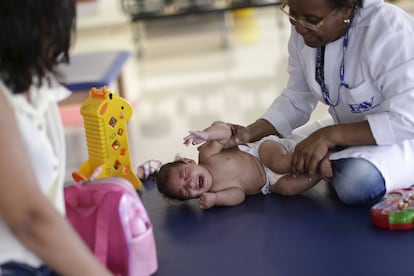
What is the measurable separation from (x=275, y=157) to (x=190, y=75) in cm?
279

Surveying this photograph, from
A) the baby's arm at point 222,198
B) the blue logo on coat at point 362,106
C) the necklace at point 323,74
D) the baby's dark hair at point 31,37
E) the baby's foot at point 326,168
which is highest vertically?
the baby's dark hair at point 31,37

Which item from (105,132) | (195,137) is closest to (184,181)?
(195,137)

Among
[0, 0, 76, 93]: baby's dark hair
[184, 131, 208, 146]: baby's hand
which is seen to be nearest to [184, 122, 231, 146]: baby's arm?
[184, 131, 208, 146]: baby's hand

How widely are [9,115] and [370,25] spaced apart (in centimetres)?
89

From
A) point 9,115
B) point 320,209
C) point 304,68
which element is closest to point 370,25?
point 304,68

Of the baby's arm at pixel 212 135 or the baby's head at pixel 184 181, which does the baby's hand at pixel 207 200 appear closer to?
the baby's head at pixel 184 181

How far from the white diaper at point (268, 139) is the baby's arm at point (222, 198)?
78mm

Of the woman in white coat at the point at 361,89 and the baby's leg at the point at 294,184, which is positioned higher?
the woman in white coat at the point at 361,89

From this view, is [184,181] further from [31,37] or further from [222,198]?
[31,37]

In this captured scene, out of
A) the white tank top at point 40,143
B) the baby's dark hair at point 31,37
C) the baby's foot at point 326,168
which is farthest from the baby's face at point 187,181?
the baby's dark hair at point 31,37

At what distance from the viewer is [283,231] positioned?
156 centimetres

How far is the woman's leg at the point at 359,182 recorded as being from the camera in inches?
62.8

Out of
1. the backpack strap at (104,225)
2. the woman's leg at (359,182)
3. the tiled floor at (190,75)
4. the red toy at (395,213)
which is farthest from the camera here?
the tiled floor at (190,75)

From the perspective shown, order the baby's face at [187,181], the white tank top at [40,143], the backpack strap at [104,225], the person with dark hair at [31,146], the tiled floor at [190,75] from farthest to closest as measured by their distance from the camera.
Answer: the tiled floor at [190,75] → the baby's face at [187,181] → the backpack strap at [104,225] → the white tank top at [40,143] → the person with dark hair at [31,146]
